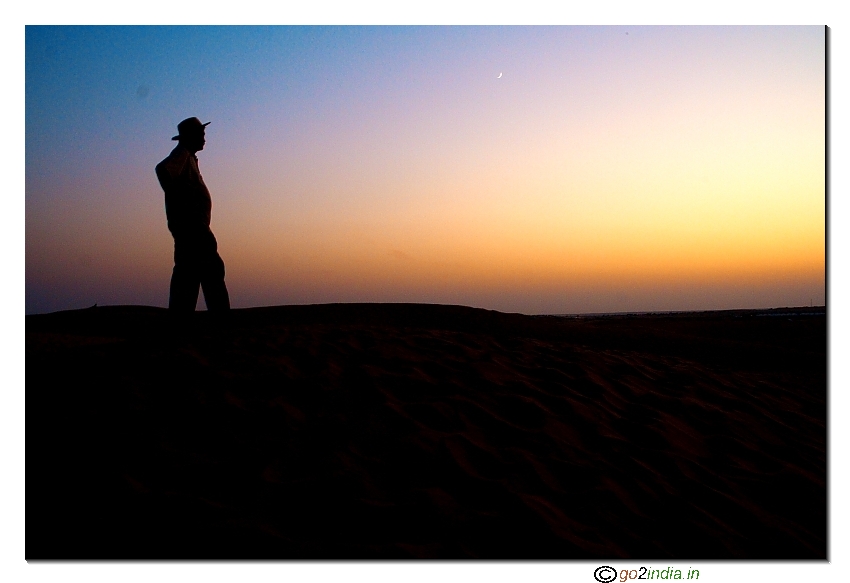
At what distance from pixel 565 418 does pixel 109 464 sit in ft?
9.79

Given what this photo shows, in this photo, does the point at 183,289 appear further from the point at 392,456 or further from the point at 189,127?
the point at 392,456

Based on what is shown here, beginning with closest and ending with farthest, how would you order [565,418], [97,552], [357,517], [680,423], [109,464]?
[97,552]
[357,517]
[109,464]
[565,418]
[680,423]

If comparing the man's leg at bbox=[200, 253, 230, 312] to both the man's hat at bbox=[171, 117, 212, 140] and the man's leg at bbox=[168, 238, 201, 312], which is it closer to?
the man's leg at bbox=[168, 238, 201, 312]

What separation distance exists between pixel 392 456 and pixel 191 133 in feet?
15.3

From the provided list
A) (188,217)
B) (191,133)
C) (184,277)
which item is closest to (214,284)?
(184,277)

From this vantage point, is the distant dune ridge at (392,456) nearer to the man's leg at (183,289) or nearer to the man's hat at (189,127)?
the man's leg at (183,289)

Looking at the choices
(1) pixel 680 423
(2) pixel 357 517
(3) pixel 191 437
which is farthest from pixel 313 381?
(1) pixel 680 423

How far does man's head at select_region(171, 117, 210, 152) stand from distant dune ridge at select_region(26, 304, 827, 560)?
2194 millimetres

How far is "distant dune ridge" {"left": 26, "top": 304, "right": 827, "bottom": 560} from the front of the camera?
8.01 ft

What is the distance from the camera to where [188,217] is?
5.87m

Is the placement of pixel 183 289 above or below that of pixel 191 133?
below

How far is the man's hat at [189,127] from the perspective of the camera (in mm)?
5859

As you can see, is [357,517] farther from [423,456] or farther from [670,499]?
[670,499]
